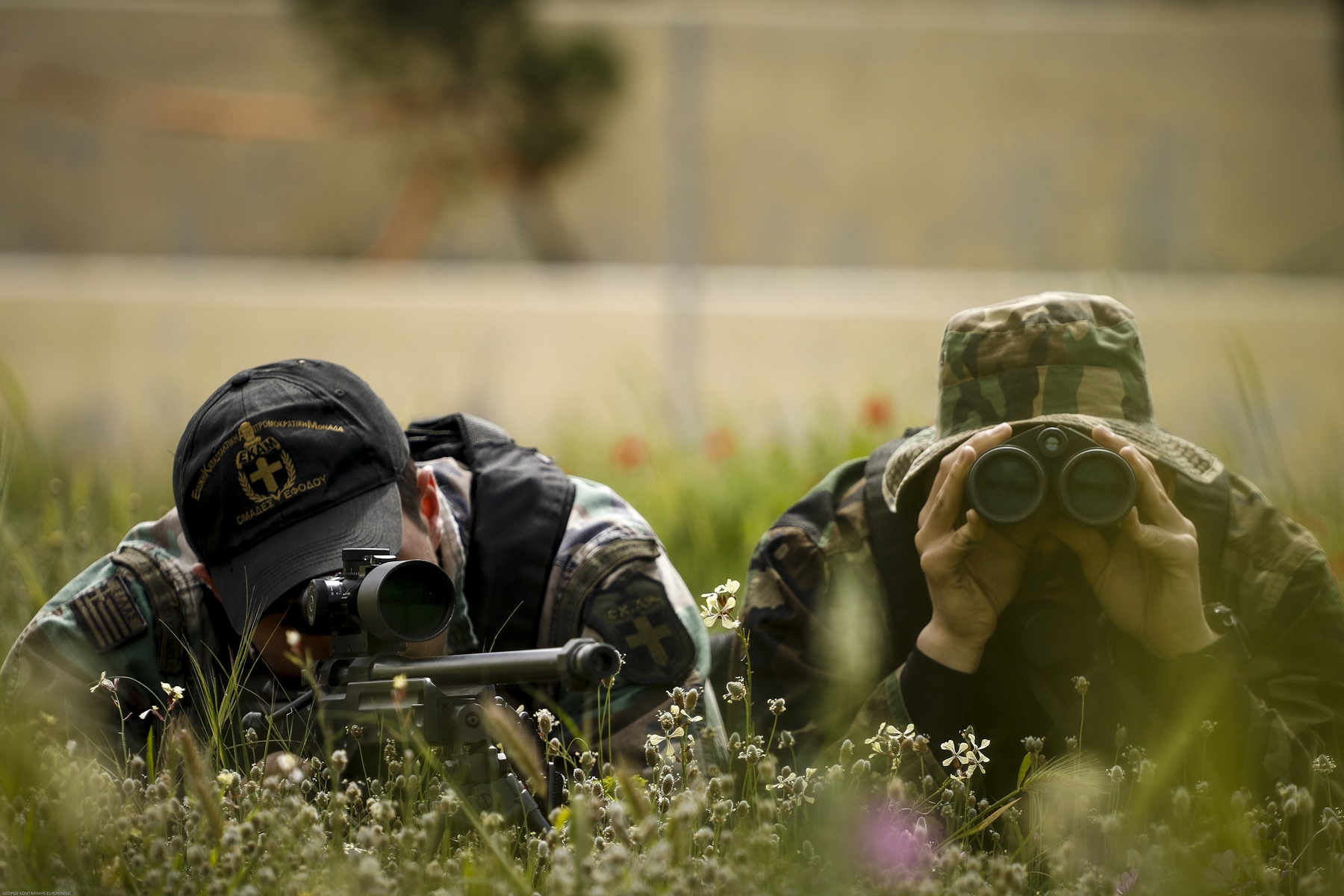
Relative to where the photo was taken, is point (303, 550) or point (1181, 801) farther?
point (303, 550)

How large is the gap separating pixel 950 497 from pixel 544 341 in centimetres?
500

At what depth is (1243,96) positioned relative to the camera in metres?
9.28

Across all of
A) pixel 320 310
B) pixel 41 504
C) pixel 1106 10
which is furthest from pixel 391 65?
pixel 41 504

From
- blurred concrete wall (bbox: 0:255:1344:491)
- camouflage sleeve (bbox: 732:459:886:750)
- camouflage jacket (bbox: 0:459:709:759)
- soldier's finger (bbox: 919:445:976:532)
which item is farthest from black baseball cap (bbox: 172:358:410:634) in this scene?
blurred concrete wall (bbox: 0:255:1344:491)

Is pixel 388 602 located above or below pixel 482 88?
below

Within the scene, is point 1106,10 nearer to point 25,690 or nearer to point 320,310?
point 320,310

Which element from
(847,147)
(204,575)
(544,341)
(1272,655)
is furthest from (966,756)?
(847,147)

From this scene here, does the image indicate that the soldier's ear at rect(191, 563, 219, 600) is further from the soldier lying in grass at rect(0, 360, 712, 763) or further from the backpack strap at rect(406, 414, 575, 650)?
the backpack strap at rect(406, 414, 575, 650)

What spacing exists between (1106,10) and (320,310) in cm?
793

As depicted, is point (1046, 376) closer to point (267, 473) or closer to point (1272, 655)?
point (1272, 655)

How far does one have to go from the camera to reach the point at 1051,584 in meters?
2.19

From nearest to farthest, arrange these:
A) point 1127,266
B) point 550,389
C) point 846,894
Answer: point 846,894 < point 550,389 < point 1127,266

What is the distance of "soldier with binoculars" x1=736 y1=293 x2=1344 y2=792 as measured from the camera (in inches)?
Answer: 78.6

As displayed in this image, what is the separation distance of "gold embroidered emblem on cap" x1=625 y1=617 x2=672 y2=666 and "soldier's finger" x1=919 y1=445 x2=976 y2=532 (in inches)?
20.1
